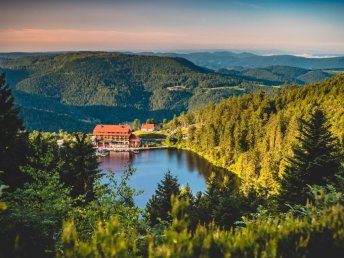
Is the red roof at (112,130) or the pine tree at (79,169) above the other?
the pine tree at (79,169)

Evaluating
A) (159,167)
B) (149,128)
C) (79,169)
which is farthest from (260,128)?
(149,128)

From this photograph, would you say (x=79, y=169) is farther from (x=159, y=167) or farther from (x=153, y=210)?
(x=159, y=167)

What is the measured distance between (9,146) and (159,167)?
78.9 metres

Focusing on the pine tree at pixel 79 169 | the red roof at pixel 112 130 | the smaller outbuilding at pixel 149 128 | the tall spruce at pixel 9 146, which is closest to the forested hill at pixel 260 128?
the red roof at pixel 112 130

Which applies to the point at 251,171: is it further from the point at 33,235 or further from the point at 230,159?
the point at 33,235

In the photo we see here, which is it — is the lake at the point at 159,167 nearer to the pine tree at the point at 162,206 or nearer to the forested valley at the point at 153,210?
the forested valley at the point at 153,210

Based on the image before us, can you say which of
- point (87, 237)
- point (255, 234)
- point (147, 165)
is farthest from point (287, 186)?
point (147, 165)

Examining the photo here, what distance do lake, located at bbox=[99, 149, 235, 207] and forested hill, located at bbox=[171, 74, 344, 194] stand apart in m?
4.82

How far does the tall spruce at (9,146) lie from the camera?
2248cm

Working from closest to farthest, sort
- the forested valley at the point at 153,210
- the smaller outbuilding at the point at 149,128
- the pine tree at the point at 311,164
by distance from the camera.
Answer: the forested valley at the point at 153,210 < the pine tree at the point at 311,164 < the smaller outbuilding at the point at 149,128

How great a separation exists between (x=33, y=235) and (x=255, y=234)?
6.16 metres

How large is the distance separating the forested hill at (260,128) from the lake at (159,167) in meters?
4.82

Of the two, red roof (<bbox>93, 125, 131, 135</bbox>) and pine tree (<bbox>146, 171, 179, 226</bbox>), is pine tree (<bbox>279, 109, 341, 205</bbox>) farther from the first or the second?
red roof (<bbox>93, 125, 131, 135</bbox>)

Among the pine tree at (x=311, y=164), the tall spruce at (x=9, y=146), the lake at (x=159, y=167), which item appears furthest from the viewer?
the lake at (x=159, y=167)
